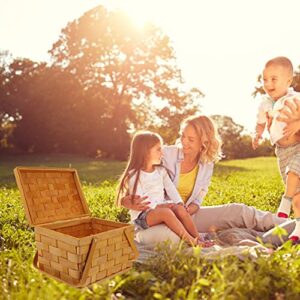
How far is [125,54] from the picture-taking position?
99.1 ft

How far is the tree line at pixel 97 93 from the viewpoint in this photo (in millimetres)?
29812

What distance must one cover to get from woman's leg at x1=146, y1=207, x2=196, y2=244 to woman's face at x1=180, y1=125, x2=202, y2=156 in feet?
3.39

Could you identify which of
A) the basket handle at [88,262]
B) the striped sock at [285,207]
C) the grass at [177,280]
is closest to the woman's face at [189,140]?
the striped sock at [285,207]

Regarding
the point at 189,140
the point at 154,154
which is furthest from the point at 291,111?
the point at 154,154

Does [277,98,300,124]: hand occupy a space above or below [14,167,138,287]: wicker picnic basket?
above

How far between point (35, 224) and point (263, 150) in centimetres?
3401

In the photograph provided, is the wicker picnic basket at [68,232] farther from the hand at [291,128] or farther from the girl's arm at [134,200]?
the hand at [291,128]

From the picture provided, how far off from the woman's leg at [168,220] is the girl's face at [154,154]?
0.55 meters

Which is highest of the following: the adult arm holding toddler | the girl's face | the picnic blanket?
the adult arm holding toddler

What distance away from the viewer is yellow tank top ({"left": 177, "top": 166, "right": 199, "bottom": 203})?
568 cm

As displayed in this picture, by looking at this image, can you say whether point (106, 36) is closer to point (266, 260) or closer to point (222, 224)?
point (222, 224)

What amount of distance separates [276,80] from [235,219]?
1.66m

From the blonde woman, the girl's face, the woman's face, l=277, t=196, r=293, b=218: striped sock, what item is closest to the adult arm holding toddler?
l=277, t=196, r=293, b=218: striped sock

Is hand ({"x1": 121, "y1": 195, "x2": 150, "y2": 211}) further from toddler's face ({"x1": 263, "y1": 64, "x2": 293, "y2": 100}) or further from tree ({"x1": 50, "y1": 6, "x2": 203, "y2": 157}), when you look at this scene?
tree ({"x1": 50, "y1": 6, "x2": 203, "y2": 157})
